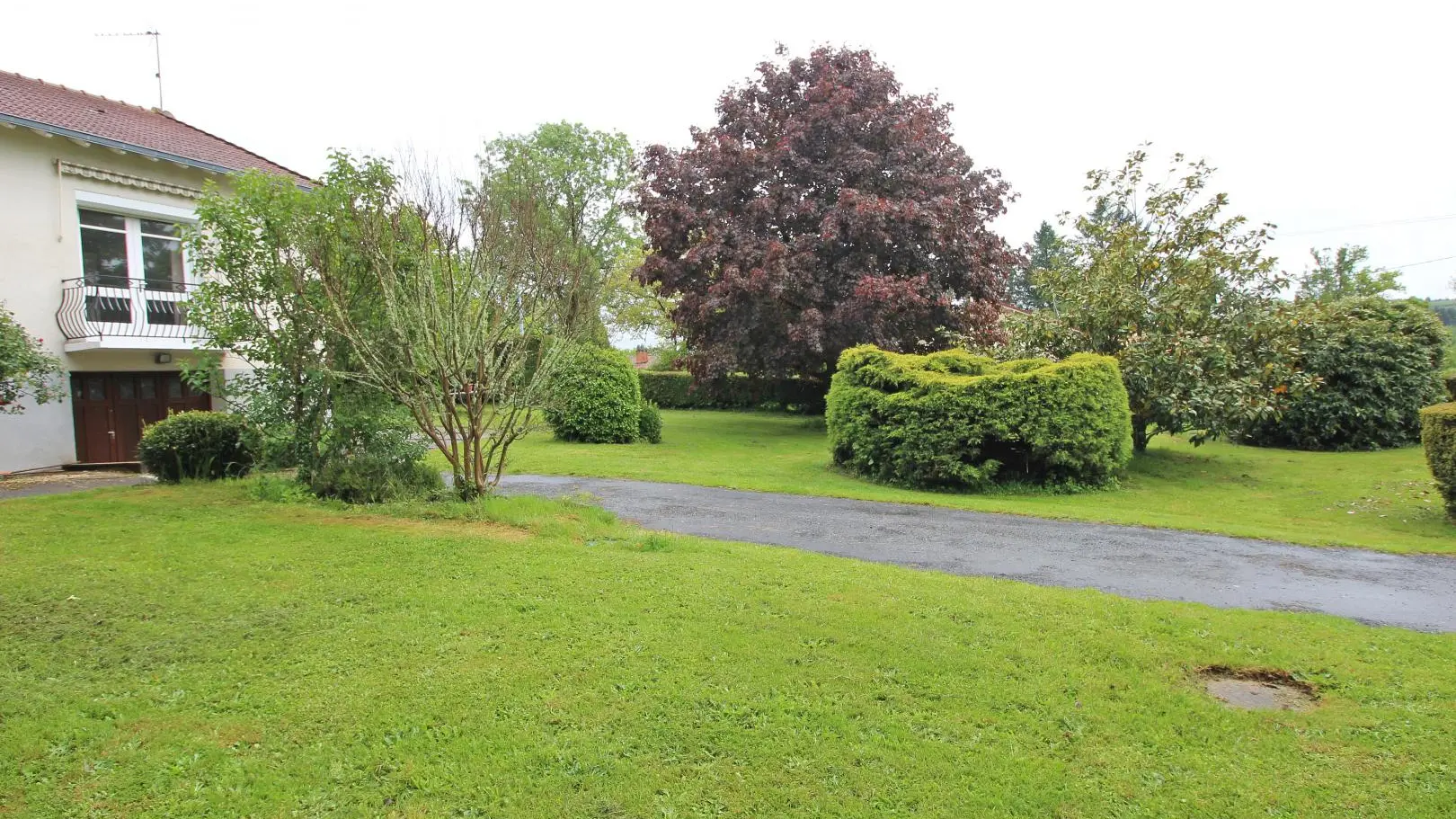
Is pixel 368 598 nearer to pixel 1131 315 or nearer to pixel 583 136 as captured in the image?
pixel 1131 315

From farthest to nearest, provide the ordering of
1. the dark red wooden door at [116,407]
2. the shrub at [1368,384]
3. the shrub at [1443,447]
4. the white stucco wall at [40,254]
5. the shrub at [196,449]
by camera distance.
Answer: the shrub at [1368,384], the dark red wooden door at [116,407], the white stucco wall at [40,254], the shrub at [196,449], the shrub at [1443,447]

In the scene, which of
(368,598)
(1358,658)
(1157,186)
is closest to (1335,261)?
(1157,186)

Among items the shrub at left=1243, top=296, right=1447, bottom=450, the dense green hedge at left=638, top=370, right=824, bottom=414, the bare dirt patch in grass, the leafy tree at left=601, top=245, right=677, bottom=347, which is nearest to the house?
the bare dirt patch in grass

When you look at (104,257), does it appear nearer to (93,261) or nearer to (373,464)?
(93,261)

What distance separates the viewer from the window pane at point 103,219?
13.6 meters

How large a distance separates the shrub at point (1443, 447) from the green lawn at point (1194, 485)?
44 centimetres

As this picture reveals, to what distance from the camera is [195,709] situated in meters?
3.81

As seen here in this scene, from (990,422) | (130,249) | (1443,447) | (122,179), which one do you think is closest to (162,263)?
(130,249)

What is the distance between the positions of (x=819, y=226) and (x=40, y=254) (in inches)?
610

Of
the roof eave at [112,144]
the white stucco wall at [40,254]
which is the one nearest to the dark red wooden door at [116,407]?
the white stucco wall at [40,254]

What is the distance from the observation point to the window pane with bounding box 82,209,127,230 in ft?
44.5

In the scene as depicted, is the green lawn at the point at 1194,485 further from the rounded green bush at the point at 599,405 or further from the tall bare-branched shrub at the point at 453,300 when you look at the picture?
the tall bare-branched shrub at the point at 453,300

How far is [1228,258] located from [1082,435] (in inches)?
220

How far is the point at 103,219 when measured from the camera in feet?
45.4
